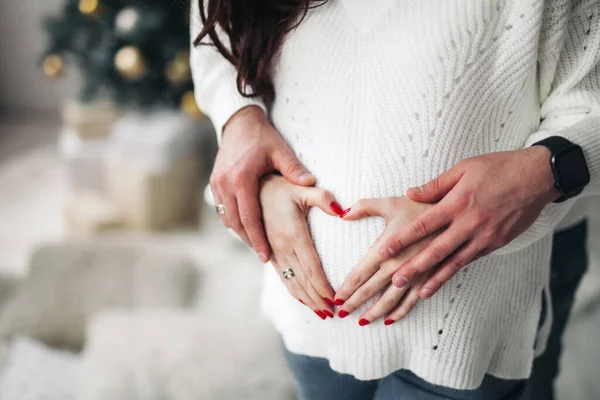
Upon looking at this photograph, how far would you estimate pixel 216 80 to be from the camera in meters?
0.84

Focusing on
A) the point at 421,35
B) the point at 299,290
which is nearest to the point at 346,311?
the point at 299,290

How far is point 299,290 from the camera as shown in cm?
72

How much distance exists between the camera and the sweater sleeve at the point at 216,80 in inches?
31.9

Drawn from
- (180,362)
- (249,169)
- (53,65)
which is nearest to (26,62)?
(53,65)

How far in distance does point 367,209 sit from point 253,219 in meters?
0.16

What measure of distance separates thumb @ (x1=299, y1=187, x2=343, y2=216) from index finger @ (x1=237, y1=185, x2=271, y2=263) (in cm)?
8

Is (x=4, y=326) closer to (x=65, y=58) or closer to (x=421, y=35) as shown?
(x=65, y=58)

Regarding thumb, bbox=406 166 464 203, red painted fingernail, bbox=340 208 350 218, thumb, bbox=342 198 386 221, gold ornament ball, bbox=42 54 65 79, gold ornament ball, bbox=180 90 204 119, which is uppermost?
thumb, bbox=406 166 464 203

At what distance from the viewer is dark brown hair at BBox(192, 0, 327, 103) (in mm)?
748

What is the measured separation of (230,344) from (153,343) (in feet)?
0.57

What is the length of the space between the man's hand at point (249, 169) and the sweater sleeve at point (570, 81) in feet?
0.87

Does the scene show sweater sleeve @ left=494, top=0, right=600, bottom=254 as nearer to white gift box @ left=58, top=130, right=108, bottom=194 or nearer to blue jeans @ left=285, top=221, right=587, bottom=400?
blue jeans @ left=285, top=221, right=587, bottom=400

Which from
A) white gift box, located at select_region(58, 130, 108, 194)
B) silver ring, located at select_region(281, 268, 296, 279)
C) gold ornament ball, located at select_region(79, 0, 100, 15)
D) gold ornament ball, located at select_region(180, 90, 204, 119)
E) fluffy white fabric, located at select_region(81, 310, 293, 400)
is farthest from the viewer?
white gift box, located at select_region(58, 130, 108, 194)

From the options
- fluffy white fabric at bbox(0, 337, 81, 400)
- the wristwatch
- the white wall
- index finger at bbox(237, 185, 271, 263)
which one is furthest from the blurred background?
the wristwatch
